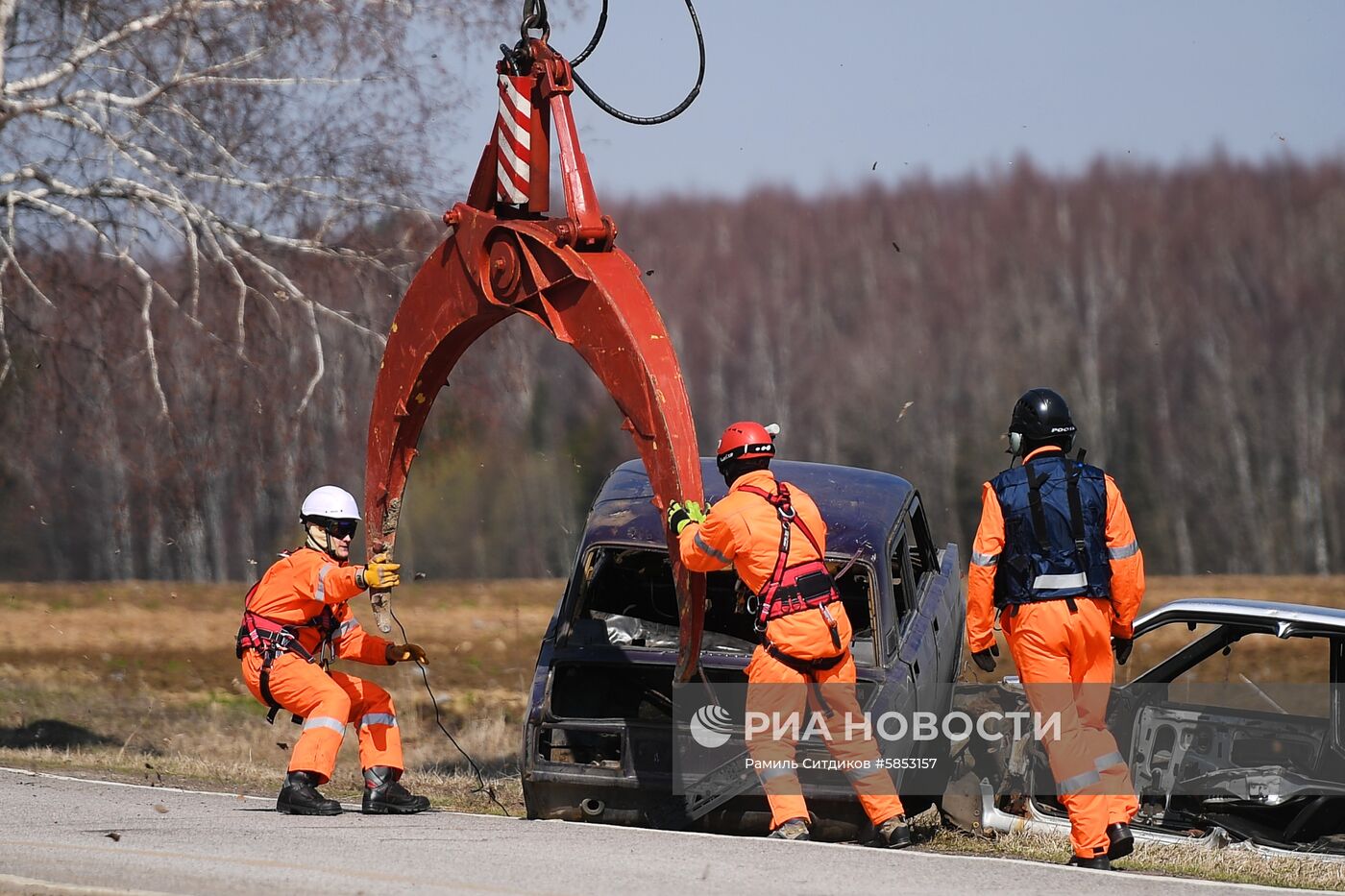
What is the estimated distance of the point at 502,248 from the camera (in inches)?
321

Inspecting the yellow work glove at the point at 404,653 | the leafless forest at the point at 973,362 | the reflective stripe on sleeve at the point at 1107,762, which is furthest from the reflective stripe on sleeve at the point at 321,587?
the leafless forest at the point at 973,362

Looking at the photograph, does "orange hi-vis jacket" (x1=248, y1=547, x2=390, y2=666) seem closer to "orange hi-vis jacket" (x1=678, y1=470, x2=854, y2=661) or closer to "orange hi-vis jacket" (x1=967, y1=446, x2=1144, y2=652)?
"orange hi-vis jacket" (x1=678, y1=470, x2=854, y2=661)

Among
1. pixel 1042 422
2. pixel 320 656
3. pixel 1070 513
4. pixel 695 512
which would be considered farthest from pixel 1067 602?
pixel 320 656

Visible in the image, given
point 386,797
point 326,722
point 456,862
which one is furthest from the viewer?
point 386,797

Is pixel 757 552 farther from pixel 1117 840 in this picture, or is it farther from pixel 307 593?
pixel 307 593

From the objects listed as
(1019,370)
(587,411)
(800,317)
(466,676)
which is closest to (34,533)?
(587,411)

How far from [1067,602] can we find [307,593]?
3.78 m

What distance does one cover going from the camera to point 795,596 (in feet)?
24.0

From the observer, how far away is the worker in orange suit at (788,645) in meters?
7.29

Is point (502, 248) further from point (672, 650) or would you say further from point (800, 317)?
point (800, 317)

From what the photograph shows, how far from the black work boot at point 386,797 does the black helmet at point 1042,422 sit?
12.2 feet

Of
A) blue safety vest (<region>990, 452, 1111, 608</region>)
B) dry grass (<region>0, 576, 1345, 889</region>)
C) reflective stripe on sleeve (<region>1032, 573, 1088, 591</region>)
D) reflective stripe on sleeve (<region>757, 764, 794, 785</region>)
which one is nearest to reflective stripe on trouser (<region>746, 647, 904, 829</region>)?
reflective stripe on sleeve (<region>757, 764, 794, 785</region>)

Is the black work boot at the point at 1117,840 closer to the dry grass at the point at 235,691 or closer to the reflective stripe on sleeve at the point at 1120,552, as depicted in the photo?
the dry grass at the point at 235,691

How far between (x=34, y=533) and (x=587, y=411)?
2001 cm
